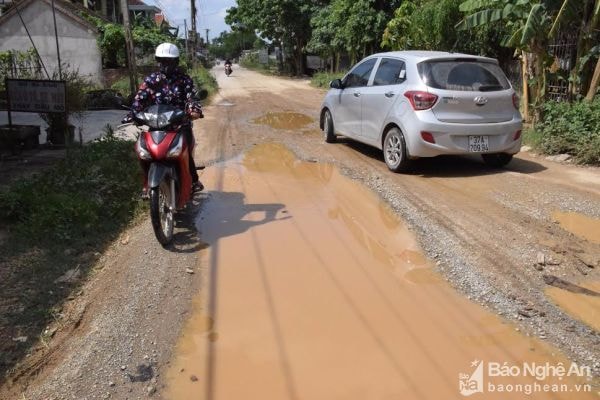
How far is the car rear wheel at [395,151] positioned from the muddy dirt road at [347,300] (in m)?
0.47

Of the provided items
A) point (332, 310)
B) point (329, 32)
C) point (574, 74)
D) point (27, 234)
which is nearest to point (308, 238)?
point (332, 310)

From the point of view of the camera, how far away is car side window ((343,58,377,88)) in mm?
8844

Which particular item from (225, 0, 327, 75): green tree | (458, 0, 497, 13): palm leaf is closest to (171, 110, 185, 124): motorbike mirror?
(458, 0, 497, 13): palm leaf

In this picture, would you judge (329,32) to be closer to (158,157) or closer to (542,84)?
(542,84)

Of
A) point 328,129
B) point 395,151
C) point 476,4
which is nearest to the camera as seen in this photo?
point 395,151

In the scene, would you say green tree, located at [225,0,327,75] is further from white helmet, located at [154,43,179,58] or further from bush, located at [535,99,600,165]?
white helmet, located at [154,43,179,58]

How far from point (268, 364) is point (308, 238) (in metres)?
2.20

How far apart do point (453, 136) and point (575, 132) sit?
3059 millimetres

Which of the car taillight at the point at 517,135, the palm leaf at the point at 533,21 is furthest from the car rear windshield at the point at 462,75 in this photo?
the palm leaf at the point at 533,21

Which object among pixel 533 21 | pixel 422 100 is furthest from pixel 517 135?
pixel 533 21

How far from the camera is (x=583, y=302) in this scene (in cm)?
399

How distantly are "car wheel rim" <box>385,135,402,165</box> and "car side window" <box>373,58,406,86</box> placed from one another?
32.5 inches

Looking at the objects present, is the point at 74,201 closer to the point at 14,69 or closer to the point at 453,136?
the point at 453,136

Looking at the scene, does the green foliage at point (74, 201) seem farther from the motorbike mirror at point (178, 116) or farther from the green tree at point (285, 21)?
the green tree at point (285, 21)
